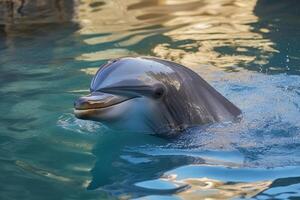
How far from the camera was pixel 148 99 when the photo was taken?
4.21m

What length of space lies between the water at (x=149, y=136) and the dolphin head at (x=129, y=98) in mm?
187


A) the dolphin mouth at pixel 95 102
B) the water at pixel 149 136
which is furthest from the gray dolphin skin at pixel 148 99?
the water at pixel 149 136

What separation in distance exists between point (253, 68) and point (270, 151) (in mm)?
2689

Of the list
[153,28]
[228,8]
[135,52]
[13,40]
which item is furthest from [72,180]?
[228,8]

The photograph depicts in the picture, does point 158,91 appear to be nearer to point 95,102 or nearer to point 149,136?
point 149,136

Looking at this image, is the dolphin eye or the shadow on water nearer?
the dolphin eye

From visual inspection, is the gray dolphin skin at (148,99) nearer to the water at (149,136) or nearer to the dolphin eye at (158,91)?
the dolphin eye at (158,91)

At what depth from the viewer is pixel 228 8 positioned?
10977mm

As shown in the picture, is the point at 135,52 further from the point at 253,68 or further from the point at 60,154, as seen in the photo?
the point at 60,154

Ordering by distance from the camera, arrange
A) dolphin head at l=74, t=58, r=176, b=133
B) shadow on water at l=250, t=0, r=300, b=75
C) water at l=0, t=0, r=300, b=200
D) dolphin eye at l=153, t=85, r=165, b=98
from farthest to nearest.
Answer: shadow on water at l=250, t=0, r=300, b=75, dolphin eye at l=153, t=85, r=165, b=98, dolphin head at l=74, t=58, r=176, b=133, water at l=0, t=0, r=300, b=200

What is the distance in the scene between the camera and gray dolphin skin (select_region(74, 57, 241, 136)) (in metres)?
4.08

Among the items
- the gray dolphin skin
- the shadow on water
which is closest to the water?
the shadow on water

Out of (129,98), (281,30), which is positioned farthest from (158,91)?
(281,30)

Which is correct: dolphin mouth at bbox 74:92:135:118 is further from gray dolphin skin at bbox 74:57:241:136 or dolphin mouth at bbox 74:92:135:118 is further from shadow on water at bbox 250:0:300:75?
shadow on water at bbox 250:0:300:75
